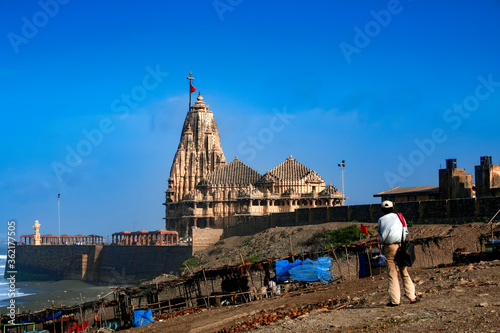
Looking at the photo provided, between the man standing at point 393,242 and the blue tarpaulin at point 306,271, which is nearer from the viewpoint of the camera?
the man standing at point 393,242

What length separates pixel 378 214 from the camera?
4500 cm

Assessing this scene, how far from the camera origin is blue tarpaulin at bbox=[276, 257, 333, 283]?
24.2 metres

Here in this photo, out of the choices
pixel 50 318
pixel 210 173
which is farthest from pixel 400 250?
pixel 210 173

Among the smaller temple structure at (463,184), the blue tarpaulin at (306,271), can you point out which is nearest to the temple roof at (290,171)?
the smaller temple structure at (463,184)

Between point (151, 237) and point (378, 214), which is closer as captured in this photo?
point (378, 214)

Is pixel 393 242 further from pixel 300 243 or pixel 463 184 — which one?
pixel 300 243

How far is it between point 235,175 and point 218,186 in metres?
2.26

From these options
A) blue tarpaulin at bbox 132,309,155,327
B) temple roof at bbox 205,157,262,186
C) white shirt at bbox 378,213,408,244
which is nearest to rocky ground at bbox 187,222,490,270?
blue tarpaulin at bbox 132,309,155,327

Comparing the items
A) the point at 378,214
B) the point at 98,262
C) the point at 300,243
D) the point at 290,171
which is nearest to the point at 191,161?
the point at 290,171

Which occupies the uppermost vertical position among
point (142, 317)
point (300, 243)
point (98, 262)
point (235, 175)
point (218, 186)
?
point (235, 175)

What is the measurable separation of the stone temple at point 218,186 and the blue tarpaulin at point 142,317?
122ft

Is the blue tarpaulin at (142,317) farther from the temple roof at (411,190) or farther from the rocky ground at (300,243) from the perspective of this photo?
the temple roof at (411,190)

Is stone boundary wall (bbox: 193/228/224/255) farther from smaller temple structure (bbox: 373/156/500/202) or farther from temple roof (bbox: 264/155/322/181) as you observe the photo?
smaller temple structure (bbox: 373/156/500/202)

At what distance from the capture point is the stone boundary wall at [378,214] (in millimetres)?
37031
